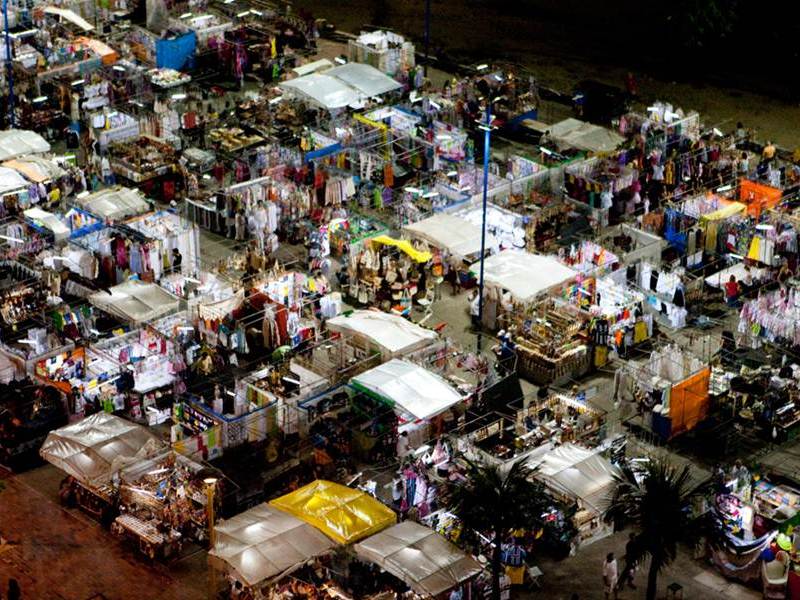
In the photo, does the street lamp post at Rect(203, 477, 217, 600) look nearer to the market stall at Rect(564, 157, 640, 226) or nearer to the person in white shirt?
the person in white shirt

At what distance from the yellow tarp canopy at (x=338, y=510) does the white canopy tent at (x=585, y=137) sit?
24128 mm

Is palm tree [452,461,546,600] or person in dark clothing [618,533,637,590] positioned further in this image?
person in dark clothing [618,533,637,590]

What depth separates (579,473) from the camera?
44.0 m

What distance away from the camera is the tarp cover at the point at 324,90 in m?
66.4

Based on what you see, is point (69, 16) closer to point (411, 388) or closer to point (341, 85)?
point (341, 85)

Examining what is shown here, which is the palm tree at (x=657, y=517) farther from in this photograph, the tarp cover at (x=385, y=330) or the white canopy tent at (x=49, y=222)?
the white canopy tent at (x=49, y=222)

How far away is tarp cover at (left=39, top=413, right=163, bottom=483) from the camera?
146 feet

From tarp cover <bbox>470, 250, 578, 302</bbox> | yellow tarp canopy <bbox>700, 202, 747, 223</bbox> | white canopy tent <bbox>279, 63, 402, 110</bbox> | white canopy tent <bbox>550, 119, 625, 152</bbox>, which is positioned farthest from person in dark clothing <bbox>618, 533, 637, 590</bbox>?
white canopy tent <bbox>279, 63, 402, 110</bbox>

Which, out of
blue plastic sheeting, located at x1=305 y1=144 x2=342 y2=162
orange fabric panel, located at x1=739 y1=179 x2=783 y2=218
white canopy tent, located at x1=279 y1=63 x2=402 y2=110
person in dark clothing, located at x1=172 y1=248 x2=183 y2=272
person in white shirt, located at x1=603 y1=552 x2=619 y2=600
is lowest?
person in white shirt, located at x1=603 y1=552 x2=619 y2=600

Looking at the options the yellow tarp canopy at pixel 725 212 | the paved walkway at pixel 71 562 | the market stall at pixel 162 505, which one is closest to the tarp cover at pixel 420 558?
the paved walkway at pixel 71 562

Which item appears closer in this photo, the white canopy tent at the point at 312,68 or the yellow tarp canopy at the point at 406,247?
the yellow tarp canopy at the point at 406,247

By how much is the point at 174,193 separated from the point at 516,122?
14.1 m

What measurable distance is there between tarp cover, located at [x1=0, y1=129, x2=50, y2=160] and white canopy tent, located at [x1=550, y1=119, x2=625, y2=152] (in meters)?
18.5

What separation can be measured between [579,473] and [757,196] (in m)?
19.0
